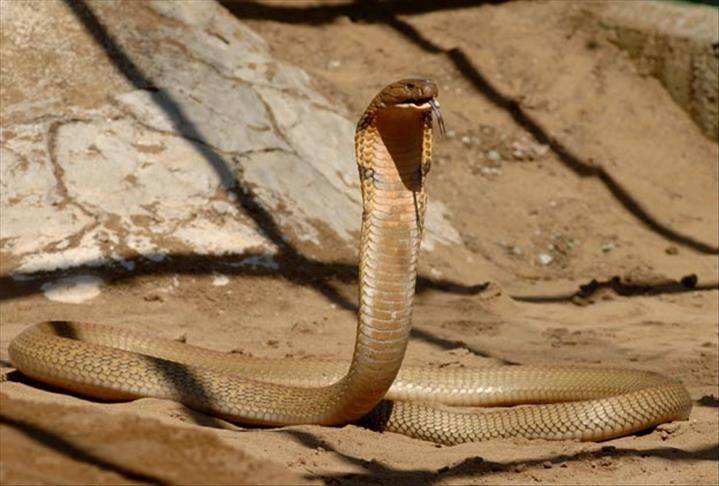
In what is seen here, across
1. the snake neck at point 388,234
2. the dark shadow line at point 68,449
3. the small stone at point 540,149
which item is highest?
the snake neck at point 388,234

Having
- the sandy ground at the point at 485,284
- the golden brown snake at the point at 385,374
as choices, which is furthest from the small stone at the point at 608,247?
the golden brown snake at the point at 385,374

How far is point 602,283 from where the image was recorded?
884cm

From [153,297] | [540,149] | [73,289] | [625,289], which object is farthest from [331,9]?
[73,289]

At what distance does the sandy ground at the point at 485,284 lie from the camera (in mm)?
4707

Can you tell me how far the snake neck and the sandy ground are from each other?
0.43 m

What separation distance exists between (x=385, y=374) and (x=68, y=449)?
1.41 m

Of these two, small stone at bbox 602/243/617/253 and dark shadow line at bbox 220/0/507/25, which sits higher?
dark shadow line at bbox 220/0/507/25

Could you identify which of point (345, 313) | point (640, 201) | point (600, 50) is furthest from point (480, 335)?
point (600, 50)

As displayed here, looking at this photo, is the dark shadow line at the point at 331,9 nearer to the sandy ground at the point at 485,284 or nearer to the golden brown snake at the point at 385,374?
the sandy ground at the point at 485,284

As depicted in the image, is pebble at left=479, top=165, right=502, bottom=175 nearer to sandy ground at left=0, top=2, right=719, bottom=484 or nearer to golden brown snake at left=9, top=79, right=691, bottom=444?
sandy ground at left=0, top=2, right=719, bottom=484

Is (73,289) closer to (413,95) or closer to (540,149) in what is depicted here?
(413,95)

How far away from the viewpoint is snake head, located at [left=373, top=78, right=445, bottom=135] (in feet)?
15.1

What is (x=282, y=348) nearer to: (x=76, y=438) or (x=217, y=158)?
(x=217, y=158)

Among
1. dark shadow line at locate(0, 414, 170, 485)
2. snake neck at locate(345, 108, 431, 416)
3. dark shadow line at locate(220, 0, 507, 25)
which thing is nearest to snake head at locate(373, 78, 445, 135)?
snake neck at locate(345, 108, 431, 416)
